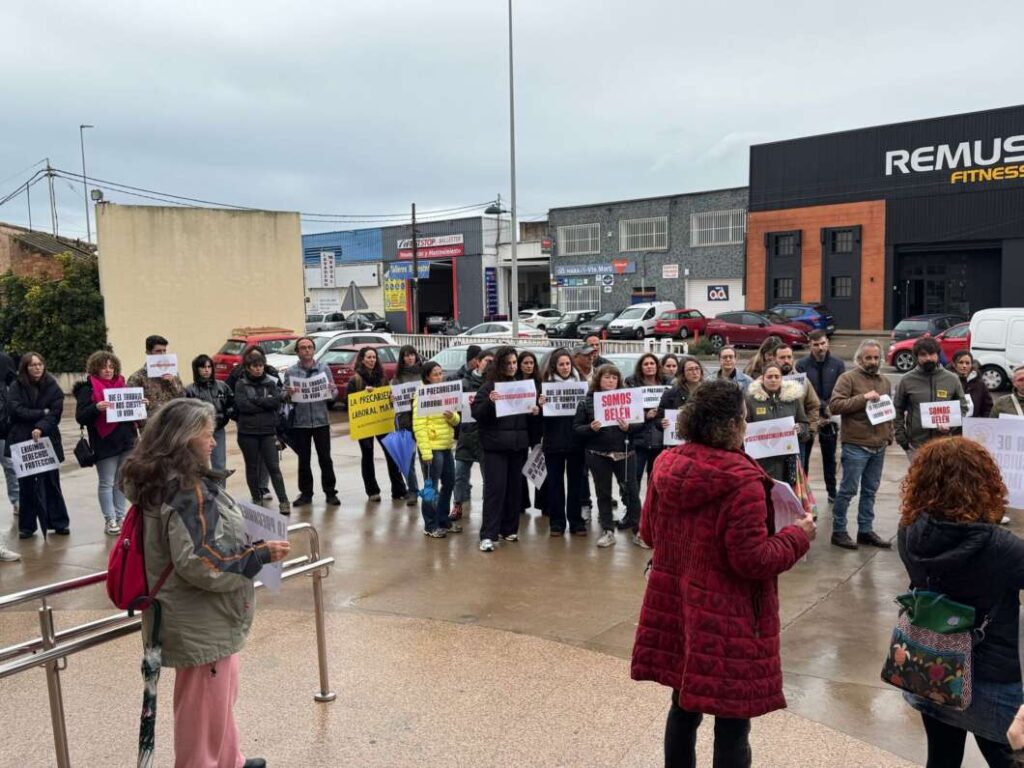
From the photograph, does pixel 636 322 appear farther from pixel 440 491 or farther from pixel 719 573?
pixel 719 573

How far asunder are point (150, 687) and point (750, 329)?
3078 cm

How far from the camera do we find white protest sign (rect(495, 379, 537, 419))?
8.04 metres

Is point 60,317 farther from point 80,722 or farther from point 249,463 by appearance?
point 80,722

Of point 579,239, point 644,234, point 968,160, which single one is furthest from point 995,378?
point 579,239

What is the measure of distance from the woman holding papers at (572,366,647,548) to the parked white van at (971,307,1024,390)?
13.5 m

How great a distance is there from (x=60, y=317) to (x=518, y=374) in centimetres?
2008

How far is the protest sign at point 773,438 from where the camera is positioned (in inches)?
289

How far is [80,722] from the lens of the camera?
15.4 ft

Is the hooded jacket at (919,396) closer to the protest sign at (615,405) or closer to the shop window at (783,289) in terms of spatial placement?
the protest sign at (615,405)

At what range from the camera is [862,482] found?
7.88 meters

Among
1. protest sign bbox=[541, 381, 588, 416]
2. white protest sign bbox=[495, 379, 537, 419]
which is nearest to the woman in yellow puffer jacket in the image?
white protest sign bbox=[495, 379, 537, 419]

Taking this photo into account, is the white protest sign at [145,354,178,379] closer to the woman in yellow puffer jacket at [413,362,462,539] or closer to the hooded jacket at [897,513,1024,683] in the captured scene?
the woman in yellow puffer jacket at [413,362,462,539]

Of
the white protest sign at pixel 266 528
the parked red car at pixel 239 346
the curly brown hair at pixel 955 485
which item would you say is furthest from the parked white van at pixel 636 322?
the curly brown hair at pixel 955 485

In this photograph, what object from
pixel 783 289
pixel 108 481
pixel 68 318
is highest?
pixel 783 289
